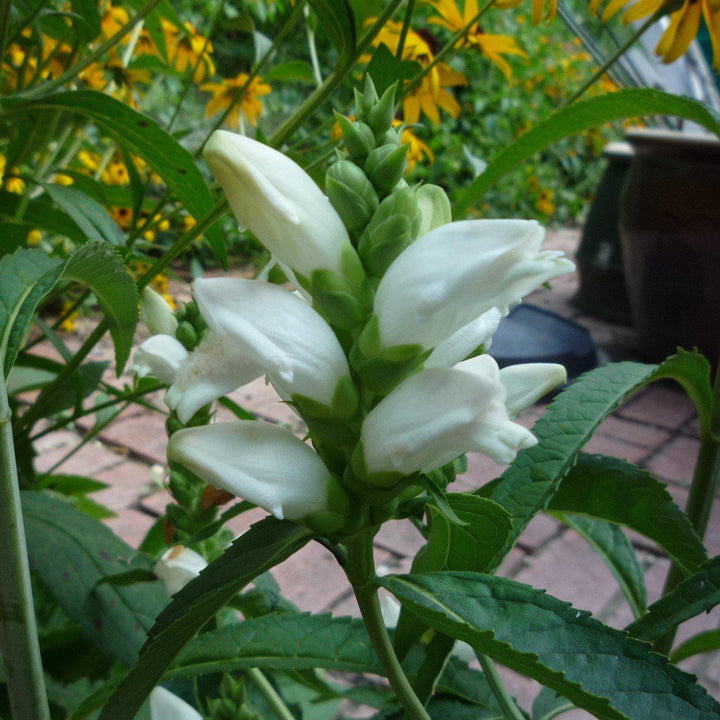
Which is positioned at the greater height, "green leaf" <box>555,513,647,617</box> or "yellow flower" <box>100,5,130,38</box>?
"yellow flower" <box>100,5,130,38</box>

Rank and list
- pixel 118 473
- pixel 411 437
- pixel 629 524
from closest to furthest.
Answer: pixel 411 437 → pixel 629 524 → pixel 118 473

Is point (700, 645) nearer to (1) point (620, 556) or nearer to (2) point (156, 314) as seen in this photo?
(1) point (620, 556)

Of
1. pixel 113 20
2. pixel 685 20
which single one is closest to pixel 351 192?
pixel 685 20

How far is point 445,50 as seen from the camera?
23.4 inches

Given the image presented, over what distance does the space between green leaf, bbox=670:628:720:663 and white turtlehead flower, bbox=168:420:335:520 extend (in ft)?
0.98

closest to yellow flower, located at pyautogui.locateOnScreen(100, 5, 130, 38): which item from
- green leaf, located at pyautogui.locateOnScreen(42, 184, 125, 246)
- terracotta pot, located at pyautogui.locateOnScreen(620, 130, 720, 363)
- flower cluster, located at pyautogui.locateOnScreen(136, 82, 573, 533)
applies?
green leaf, located at pyautogui.locateOnScreen(42, 184, 125, 246)

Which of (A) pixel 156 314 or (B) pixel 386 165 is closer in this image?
(B) pixel 386 165

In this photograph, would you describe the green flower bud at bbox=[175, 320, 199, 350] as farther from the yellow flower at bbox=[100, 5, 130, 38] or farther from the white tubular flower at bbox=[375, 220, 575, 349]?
the yellow flower at bbox=[100, 5, 130, 38]

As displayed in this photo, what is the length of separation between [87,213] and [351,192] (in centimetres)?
34

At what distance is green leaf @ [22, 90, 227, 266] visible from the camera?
0.49 meters

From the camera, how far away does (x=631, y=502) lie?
17.8 inches

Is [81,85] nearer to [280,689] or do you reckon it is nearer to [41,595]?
[41,595]

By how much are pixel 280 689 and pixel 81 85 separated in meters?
0.77

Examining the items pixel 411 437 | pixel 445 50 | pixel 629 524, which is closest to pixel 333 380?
pixel 411 437
